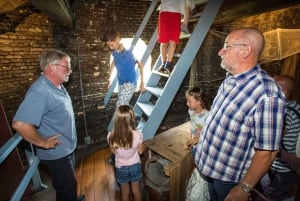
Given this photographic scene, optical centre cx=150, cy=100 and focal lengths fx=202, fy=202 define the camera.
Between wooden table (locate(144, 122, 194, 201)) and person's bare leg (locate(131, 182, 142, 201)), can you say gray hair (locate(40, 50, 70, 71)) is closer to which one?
wooden table (locate(144, 122, 194, 201))

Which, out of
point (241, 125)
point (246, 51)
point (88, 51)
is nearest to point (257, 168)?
point (241, 125)

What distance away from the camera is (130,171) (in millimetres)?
2633

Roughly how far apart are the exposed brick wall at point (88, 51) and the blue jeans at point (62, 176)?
2465 millimetres

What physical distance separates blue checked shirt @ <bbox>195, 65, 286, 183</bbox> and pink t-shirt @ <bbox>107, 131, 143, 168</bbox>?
36.2 inches

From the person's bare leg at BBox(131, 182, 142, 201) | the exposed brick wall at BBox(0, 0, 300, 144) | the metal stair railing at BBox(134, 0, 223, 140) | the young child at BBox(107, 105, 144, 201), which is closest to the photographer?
the metal stair railing at BBox(134, 0, 223, 140)

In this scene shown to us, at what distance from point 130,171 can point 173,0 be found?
91.4 inches

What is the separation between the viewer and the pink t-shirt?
2.47 meters

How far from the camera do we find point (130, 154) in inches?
99.1

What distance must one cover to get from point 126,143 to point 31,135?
100 cm

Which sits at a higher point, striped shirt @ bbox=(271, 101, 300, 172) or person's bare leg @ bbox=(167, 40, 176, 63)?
person's bare leg @ bbox=(167, 40, 176, 63)

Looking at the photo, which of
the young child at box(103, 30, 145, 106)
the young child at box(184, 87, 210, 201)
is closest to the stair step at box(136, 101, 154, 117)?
the young child at box(103, 30, 145, 106)

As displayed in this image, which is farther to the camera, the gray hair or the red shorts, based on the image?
the red shorts

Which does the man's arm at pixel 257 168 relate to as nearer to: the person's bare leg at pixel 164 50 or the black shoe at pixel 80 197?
the person's bare leg at pixel 164 50

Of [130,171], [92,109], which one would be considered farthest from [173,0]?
[92,109]
